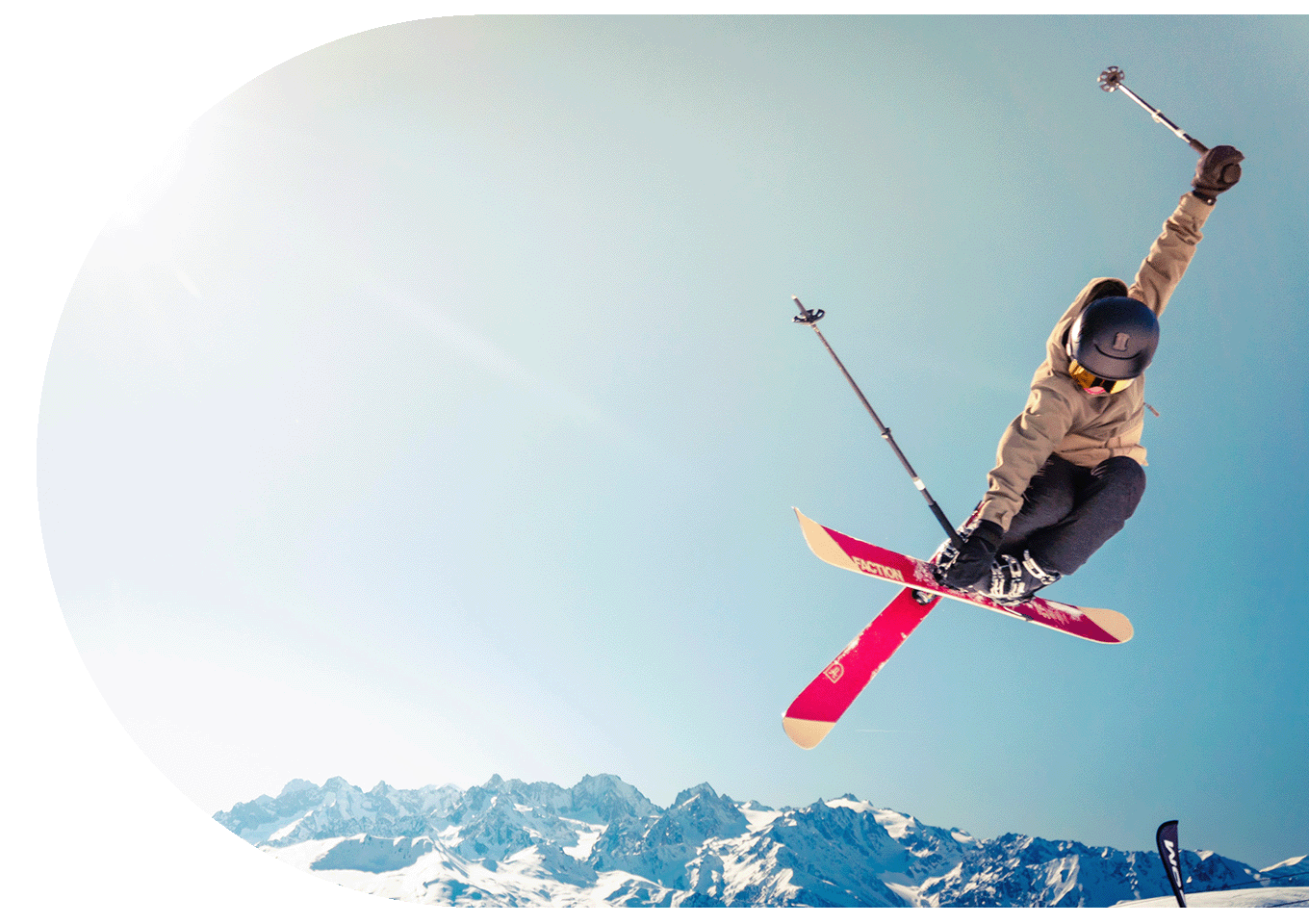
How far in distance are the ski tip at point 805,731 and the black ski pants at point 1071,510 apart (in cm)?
156

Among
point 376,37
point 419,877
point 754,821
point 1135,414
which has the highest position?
point 376,37

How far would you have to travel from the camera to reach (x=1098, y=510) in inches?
133

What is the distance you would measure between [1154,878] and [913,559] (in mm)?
5170

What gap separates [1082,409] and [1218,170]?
3.88 ft

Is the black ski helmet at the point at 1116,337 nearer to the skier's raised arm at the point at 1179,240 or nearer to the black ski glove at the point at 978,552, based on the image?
the skier's raised arm at the point at 1179,240

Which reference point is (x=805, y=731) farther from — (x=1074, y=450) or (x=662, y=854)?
(x=662, y=854)

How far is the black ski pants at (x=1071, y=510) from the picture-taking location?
3.39 m

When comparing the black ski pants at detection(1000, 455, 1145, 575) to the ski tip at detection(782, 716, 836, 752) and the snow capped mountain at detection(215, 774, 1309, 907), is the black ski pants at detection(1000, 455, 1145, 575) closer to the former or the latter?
the ski tip at detection(782, 716, 836, 752)

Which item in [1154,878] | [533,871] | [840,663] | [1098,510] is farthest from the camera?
[533,871]

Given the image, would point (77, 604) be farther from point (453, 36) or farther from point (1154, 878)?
point (1154, 878)

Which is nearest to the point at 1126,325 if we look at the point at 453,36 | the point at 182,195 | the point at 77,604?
the point at 453,36

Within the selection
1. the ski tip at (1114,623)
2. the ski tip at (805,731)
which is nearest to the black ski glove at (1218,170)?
the ski tip at (1114,623)

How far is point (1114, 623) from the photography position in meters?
4.96

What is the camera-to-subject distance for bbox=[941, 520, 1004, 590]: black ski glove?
10.4 feet
